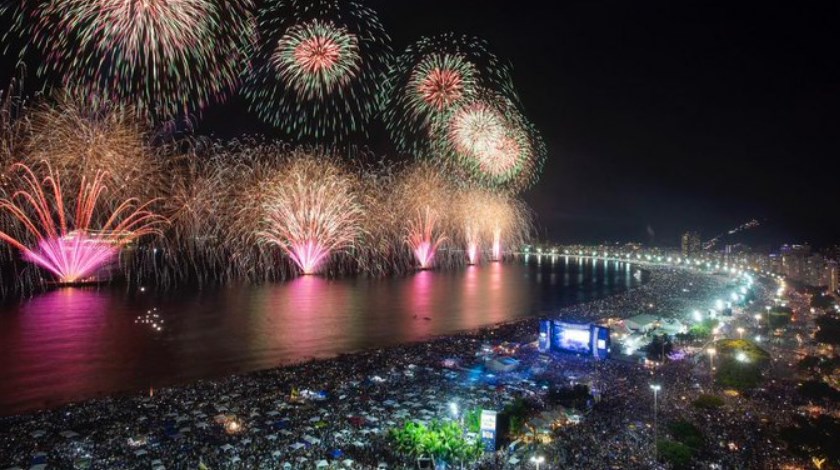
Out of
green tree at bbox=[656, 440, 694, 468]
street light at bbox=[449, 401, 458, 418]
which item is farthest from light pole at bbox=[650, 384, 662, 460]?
street light at bbox=[449, 401, 458, 418]

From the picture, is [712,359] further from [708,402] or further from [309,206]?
[309,206]

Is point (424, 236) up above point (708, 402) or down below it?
above

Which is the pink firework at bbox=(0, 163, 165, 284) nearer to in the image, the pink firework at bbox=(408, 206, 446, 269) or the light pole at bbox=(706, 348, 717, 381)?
the pink firework at bbox=(408, 206, 446, 269)

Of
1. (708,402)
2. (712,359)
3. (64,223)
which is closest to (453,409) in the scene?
(708,402)

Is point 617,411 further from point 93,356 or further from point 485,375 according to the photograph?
point 93,356

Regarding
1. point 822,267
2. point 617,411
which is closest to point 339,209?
point 617,411

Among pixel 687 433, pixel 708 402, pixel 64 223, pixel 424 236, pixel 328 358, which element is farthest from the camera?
pixel 424 236
